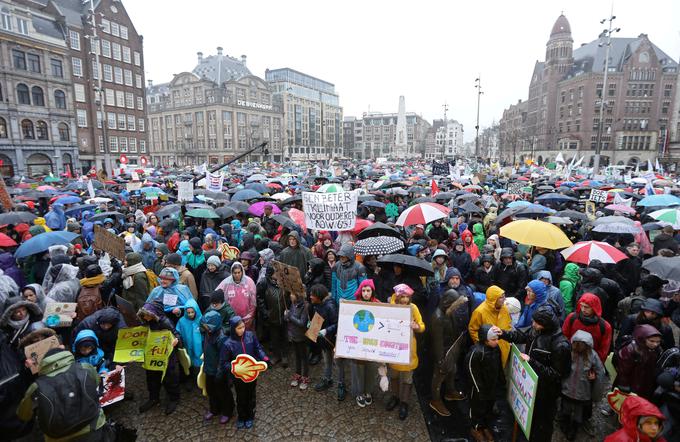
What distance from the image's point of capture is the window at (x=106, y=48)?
47.9 m

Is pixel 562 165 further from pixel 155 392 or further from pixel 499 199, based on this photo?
pixel 155 392

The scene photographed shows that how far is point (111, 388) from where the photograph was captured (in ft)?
14.6

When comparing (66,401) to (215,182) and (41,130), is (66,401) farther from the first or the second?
(41,130)

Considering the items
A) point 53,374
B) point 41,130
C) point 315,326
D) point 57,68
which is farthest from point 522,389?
point 57,68

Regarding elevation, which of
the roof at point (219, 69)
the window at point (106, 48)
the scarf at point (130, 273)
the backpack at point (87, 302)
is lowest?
the backpack at point (87, 302)

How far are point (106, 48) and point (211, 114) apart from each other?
29880 mm

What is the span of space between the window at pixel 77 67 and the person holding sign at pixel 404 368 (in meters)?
56.0

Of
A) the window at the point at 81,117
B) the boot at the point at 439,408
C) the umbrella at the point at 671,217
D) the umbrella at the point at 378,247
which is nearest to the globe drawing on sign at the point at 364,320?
the boot at the point at 439,408

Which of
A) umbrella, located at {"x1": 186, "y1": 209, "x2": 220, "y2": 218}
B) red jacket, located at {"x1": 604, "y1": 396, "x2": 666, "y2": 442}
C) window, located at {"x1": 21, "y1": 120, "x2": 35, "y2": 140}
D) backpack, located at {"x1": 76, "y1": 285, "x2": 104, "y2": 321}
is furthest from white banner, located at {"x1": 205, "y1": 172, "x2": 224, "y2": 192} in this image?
window, located at {"x1": 21, "y1": 120, "x2": 35, "y2": 140}

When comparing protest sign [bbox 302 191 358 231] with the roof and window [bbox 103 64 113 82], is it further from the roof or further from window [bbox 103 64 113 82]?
the roof

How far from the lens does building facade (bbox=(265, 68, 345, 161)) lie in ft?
319

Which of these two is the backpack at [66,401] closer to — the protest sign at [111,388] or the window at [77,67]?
the protest sign at [111,388]

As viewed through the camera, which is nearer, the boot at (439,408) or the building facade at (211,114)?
the boot at (439,408)

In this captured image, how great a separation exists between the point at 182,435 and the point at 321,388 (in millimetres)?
1842
